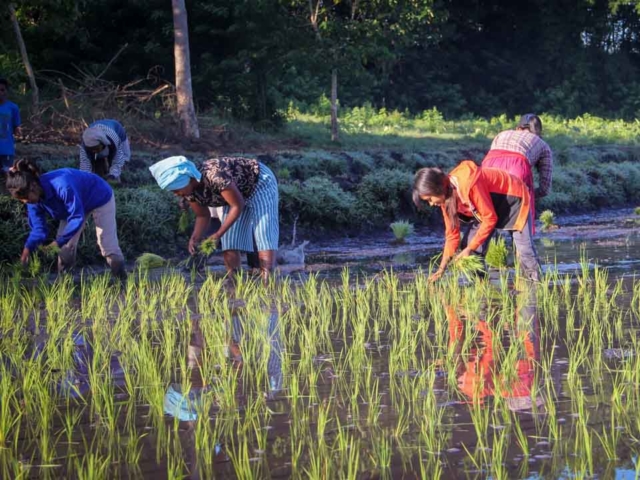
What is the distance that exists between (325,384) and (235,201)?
7.40 ft

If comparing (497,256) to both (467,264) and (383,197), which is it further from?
(383,197)

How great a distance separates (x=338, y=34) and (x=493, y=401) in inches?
478

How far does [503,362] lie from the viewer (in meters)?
4.94

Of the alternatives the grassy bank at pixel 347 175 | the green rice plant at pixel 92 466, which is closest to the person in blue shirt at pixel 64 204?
the grassy bank at pixel 347 175

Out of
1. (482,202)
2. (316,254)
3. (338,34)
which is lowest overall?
(316,254)

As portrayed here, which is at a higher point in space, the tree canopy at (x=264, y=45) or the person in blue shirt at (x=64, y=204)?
the tree canopy at (x=264, y=45)

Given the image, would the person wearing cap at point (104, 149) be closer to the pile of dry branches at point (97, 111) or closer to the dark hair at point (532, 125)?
the dark hair at point (532, 125)

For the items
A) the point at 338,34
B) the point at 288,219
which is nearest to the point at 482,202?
the point at 288,219

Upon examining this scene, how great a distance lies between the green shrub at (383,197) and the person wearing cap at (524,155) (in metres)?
4.53

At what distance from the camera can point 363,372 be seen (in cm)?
484

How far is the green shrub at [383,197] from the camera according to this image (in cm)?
1233

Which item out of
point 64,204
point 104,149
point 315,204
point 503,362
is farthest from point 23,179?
point 315,204

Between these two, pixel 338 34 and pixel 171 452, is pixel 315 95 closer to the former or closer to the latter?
pixel 338 34

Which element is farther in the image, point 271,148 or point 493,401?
point 271,148
